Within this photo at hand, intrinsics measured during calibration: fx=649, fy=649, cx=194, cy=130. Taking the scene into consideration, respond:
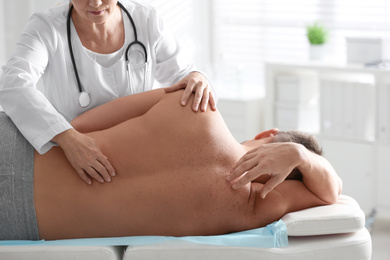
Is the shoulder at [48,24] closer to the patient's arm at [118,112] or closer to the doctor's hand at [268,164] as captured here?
the patient's arm at [118,112]

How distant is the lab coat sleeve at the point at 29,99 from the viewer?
201 centimetres

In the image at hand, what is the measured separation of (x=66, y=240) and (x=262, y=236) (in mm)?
596

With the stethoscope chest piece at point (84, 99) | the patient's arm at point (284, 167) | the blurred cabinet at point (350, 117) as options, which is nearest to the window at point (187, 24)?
the blurred cabinet at point (350, 117)

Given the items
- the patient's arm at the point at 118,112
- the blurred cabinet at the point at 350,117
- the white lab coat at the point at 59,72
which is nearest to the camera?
the white lab coat at the point at 59,72

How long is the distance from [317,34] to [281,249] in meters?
2.58

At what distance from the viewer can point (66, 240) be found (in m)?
1.98

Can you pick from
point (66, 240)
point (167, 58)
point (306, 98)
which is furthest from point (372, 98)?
point (66, 240)

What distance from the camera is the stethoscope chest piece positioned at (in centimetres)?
235

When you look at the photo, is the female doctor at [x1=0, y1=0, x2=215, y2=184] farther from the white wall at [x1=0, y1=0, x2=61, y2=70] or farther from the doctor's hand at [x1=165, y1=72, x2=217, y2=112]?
the white wall at [x1=0, y1=0, x2=61, y2=70]

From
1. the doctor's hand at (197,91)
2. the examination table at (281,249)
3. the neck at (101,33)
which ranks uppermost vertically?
the neck at (101,33)

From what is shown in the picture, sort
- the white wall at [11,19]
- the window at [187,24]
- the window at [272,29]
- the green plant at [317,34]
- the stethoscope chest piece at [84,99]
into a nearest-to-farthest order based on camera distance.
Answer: the stethoscope chest piece at [84,99] → the white wall at [11,19] → the green plant at [317,34] → the window at [272,29] → the window at [187,24]

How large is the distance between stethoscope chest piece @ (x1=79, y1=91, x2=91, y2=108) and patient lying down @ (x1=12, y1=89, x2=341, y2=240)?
0.27 metres

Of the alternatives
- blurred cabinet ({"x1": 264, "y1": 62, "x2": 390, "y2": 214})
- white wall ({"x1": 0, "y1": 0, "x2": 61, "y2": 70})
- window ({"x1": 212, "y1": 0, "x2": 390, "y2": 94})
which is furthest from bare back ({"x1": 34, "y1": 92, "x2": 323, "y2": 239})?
window ({"x1": 212, "y1": 0, "x2": 390, "y2": 94})

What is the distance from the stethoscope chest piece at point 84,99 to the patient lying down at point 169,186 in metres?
0.27
